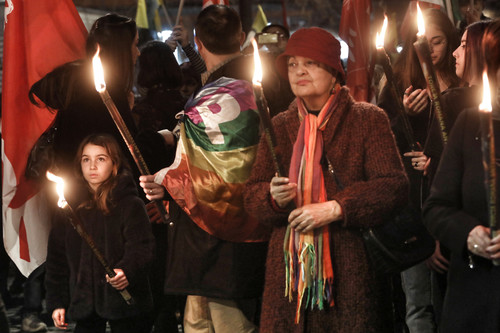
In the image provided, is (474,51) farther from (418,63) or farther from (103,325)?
(103,325)

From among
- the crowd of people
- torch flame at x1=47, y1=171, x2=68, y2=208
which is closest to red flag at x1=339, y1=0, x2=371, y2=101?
the crowd of people

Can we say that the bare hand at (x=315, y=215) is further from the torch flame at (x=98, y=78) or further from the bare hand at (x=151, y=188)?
the bare hand at (x=151, y=188)

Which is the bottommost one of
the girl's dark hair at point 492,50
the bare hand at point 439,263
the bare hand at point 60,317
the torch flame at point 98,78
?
the bare hand at point 60,317

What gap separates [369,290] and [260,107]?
1.11m

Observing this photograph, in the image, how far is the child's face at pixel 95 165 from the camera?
500cm

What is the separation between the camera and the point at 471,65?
3789mm

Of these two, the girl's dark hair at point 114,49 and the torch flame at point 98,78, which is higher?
the girl's dark hair at point 114,49

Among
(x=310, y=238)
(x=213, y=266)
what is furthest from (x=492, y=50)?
(x=213, y=266)

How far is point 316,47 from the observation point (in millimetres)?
3939

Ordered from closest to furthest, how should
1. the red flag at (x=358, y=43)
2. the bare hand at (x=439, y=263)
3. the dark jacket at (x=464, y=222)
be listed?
the dark jacket at (x=464, y=222)
the bare hand at (x=439, y=263)
the red flag at (x=358, y=43)

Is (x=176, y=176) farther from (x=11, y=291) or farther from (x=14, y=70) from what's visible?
(x=11, y=291)

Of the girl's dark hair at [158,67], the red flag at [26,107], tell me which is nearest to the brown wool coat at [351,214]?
the red flag at [26,107]

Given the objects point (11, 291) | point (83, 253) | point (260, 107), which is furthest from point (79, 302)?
point (11, 291)

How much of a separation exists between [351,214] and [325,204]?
0.12m
